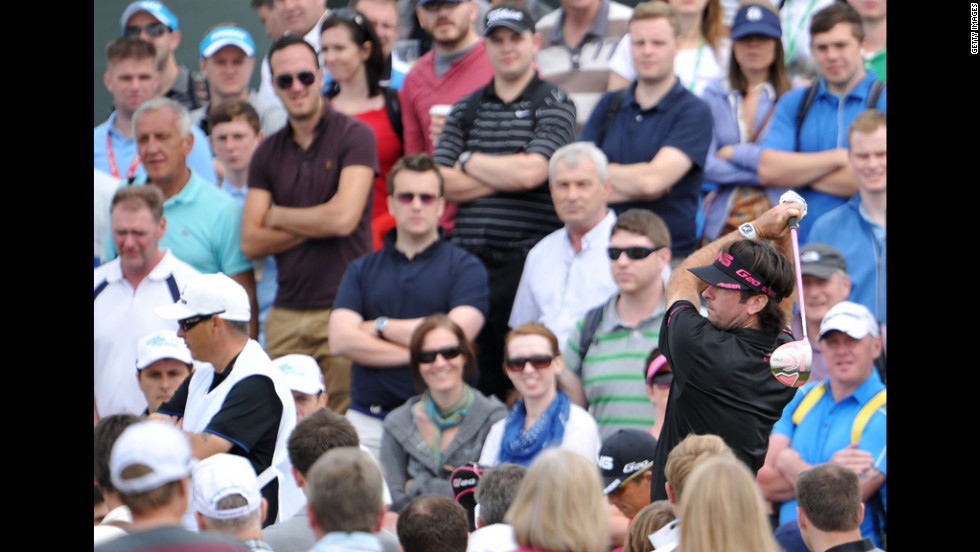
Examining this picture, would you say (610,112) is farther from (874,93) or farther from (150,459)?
(150,459)

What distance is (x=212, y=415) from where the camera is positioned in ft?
18.3

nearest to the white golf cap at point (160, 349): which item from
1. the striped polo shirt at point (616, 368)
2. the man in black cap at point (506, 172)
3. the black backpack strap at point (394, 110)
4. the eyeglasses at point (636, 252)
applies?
the man in black cap at point (506, 172)

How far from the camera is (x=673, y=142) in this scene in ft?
25.0

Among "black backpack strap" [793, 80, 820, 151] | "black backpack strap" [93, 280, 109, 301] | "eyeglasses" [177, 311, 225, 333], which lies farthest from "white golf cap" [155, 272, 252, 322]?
"black backpack strap" [793, 80, 820, 151]

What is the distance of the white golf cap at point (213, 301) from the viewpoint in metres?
5.79

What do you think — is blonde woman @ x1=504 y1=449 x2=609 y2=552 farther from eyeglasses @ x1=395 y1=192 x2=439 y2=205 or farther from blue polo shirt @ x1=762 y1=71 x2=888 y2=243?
blue polo shirt @ x1=762 y1=71 x2=888 y2=243

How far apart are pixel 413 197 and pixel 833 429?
2542 millimetres

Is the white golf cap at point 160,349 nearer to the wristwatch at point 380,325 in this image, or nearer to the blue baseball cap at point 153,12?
the wristwatch at point 380,325

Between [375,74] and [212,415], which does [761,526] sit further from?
[375,74]

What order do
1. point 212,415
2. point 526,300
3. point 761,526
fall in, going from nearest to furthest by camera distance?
point 761,526, point 212,415, point 526,300

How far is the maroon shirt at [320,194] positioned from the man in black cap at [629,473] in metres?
2.63
